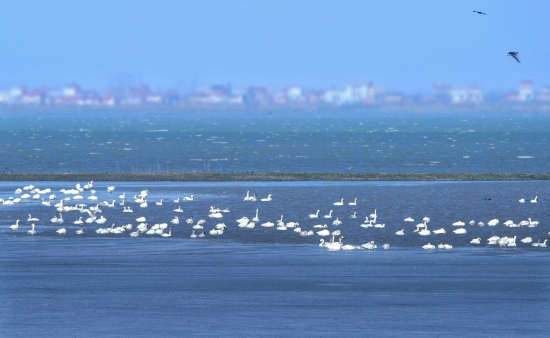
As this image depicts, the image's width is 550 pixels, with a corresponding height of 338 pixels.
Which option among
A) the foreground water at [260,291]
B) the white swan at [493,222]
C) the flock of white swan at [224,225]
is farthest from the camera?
the white swan at [493,222]

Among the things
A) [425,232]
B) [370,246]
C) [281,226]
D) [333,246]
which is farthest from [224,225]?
[425,232]

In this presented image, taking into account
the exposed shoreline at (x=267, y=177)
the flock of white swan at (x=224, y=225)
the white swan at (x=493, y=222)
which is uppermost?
the white swan at (x=493, y=222)

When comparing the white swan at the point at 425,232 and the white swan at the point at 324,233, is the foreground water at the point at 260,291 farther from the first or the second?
the white swan at the point at 425,232

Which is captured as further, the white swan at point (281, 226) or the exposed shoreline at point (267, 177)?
the exposed shoreline at point (267, 177)

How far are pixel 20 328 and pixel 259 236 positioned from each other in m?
17.7

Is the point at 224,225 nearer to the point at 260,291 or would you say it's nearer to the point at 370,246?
the point at 370,246

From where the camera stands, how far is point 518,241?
39.7 metres

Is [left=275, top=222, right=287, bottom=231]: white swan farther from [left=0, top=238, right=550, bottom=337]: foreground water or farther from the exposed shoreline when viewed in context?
the exposed shoreline

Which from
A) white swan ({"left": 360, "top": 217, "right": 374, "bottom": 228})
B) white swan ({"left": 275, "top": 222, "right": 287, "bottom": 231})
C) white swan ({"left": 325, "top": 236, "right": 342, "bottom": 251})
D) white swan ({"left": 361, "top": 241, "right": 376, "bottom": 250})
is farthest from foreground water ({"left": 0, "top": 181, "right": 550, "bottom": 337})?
white swan ({"left": 325, "top": 236, "right": 342, "bottom": 251})

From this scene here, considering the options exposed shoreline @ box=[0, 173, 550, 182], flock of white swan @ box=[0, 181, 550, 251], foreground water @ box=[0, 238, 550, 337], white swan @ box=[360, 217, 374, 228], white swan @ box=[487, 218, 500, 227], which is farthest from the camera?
exposed shoreline @ box=[0, 173, 550, 182]

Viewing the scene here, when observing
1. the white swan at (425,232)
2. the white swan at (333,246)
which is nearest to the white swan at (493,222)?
the white swan at (425,232)

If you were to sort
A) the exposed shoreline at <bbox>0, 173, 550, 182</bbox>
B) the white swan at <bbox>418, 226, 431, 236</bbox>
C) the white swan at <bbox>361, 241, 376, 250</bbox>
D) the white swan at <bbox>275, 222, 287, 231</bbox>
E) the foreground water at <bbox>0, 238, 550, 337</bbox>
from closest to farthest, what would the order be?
the foreground water at <bbox>0, 238, 550, 337</bbox> → the white swan at <bbox>361, 241, 376, 250</bbox> → the white swan at <bbox>418, 226, 431, 236</bbox> → the white swan at <bbox>275, 222, 287, 231</bbox> → the exposed shoreline at <bbox>0, 173, 550, 182</bbox>

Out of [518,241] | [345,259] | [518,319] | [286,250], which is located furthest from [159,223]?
[518,319]

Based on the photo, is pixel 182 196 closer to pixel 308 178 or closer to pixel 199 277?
pixel 308 178
